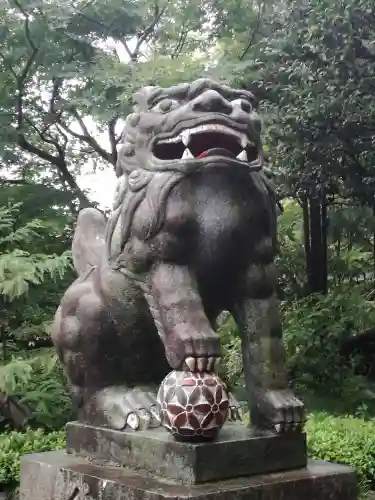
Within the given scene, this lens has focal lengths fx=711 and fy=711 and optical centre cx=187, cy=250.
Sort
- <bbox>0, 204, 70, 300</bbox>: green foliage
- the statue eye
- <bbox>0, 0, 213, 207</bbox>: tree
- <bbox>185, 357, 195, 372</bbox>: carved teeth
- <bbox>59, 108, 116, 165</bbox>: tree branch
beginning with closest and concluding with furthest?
<bbox>185, 357, 195, 372</bbox>: carved teeth
the statue eye
<bbox>0, 204, 70, 300</bbox>: green foliage
<bbox>0, 0, 213, 207</bbox>: tree
<bbox>59, 108, 116, 165</bbox>: tree branch

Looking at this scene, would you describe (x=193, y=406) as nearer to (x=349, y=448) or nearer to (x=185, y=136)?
(x=185, y=136)

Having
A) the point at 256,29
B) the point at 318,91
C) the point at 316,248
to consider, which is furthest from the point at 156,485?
the point at 316,248

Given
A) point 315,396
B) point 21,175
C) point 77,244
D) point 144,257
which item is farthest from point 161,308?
point 21,175

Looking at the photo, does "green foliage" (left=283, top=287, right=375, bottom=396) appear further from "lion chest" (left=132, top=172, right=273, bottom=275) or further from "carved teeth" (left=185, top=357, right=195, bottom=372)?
"carved teeth" (left=185, top=357, right=195, bottom=372)

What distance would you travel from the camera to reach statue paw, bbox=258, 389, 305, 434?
8.87 ft

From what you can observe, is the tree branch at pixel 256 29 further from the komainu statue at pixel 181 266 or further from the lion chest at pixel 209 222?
the lion chest at pixel 209 222

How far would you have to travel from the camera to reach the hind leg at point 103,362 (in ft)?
9.68

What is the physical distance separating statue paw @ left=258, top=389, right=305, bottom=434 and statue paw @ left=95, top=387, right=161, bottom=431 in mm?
455

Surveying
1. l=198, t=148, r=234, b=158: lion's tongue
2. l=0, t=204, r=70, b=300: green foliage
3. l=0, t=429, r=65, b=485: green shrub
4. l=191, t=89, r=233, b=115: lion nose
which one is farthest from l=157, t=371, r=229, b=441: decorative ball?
l=0, t=204, r=70, b=300: green foliage

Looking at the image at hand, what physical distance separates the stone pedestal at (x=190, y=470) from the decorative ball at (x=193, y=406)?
5 centimetres

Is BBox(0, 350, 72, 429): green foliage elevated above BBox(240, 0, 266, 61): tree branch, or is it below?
below

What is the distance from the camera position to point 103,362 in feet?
9.98

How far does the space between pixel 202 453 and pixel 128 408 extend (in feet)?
1.77

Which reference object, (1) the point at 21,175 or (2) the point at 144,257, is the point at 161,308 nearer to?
(2) the point at 144,257
